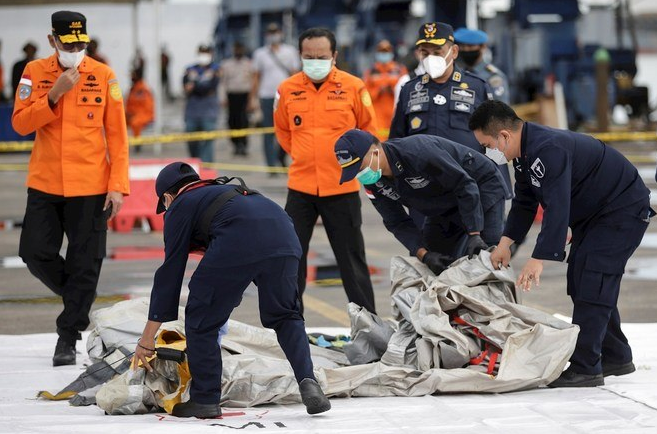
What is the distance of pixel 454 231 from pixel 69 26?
2.46 m

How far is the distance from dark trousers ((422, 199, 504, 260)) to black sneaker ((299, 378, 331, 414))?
165 cm

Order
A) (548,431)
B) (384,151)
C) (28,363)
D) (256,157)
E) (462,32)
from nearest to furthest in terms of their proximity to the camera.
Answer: (548,431), (384,151), (28,363), (462,32), (256,157)

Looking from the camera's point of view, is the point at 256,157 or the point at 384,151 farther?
the point at 256,157

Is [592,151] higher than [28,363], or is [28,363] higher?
[592,151]

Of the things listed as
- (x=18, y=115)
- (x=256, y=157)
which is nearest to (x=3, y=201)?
(x=256, y=157)

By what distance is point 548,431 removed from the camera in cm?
595

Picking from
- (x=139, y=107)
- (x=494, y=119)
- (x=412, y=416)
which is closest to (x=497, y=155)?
(x=494, y=119)

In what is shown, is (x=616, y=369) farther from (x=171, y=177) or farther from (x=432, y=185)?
(x=171, y=177)

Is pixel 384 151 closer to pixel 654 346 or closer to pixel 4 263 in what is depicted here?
pixel 654 346

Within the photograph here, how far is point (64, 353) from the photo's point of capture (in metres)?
7.75

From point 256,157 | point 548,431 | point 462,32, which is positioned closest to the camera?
point 548,431

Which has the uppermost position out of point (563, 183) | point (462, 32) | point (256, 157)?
point (462, 32)

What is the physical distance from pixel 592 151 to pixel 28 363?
3.39 m

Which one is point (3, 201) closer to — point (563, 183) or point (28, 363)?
point (28, 363)
